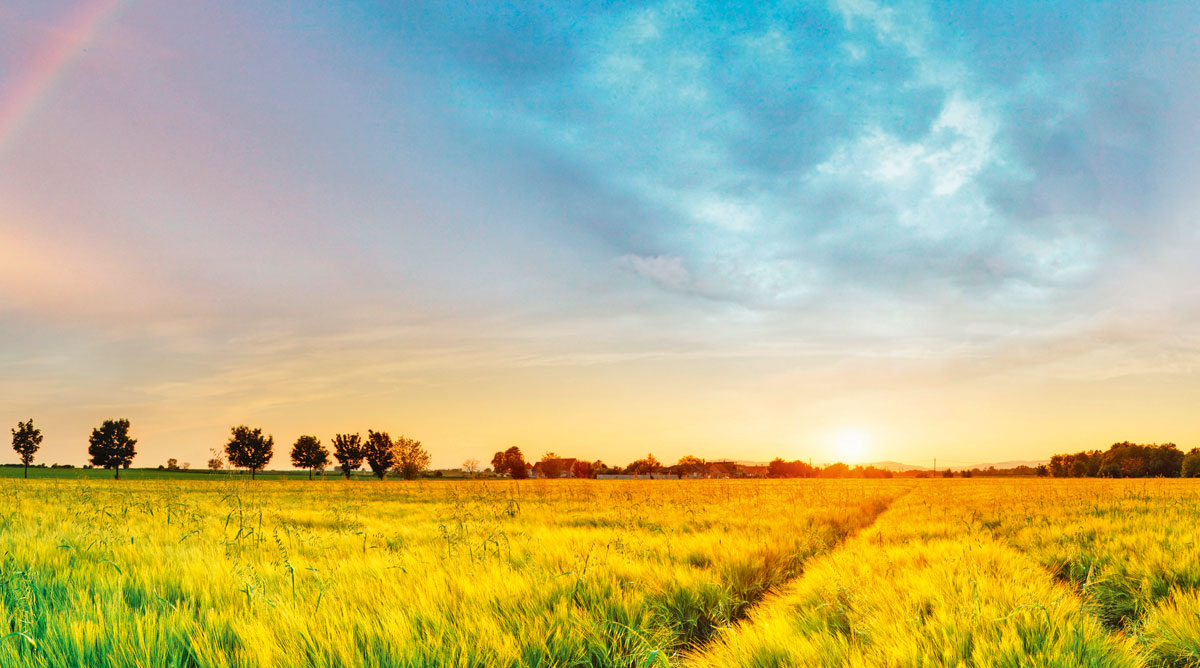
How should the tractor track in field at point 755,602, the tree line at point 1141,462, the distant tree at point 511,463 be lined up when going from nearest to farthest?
the tractor track in field at point 755,602
the tree line at point 1141,462
the distant tree at point 511,463

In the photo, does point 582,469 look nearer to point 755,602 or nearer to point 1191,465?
point 1191,465

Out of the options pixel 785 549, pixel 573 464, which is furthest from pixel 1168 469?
pixel 785 549

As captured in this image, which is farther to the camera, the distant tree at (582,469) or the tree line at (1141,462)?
the distant tree at (582,469)

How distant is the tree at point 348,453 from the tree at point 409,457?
29.3ft

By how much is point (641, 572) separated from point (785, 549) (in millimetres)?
3147

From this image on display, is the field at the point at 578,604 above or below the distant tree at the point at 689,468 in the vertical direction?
above

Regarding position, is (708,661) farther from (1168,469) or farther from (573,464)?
(573,464)

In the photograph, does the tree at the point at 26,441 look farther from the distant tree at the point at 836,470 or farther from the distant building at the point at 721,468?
the distant tree at the point at 836,470

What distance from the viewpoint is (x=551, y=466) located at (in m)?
174

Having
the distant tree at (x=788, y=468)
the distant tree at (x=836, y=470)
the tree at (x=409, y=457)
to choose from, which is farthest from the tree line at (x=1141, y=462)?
the tree at (x=409, y=457)

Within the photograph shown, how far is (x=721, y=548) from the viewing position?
270 inches

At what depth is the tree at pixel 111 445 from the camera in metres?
111

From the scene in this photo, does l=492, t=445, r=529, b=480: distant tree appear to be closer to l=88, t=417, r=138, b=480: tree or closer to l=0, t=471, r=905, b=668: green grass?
l=88, t=417, r=138, b=480: tree

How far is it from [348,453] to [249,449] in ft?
65.0
